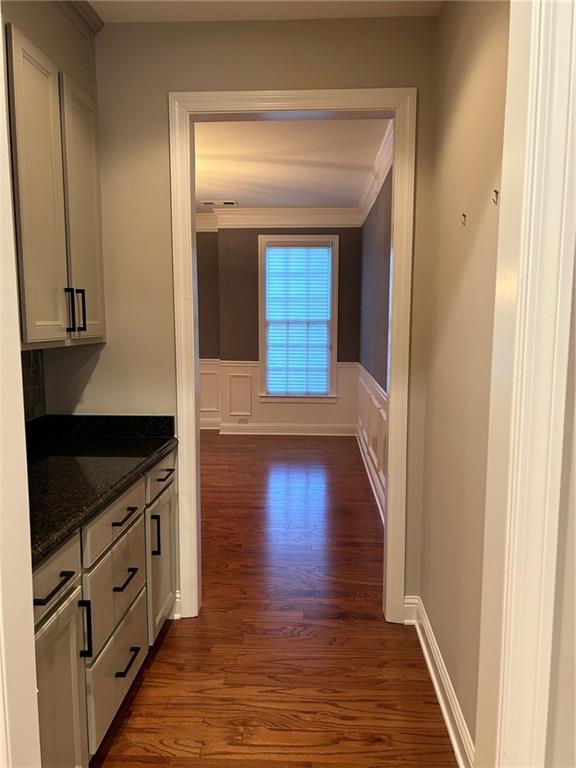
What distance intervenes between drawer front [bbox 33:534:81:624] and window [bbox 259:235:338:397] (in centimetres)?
533

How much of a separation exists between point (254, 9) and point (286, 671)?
2.83 m

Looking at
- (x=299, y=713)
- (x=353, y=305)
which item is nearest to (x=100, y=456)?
(x=299, y=713)

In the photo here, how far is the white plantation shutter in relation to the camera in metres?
6.58

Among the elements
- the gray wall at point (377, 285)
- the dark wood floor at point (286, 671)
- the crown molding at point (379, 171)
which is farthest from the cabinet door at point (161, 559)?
the crown molding at point (379, 171)

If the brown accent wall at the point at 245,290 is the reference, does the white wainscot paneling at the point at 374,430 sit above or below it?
below

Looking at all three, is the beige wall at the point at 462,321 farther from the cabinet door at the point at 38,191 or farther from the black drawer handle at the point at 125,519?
the cabinet door at the point at 38,191

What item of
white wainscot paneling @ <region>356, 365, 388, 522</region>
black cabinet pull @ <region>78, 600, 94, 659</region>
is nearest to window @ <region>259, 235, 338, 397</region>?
white wainscot paneling @ <region>356, 365, 388, 522</region>

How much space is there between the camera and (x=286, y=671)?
222 centimetres

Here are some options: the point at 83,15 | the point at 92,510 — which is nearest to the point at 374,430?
the point at 92,510

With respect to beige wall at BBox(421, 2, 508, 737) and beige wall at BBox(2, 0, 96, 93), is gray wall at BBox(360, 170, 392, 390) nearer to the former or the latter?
beige wall at BBox(421, 2, 508, 737)

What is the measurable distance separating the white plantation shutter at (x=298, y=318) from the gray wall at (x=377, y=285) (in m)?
0.62

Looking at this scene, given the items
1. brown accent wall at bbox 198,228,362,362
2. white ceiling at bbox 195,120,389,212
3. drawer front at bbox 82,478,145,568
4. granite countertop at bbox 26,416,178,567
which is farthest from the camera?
brown accent wall at bbox 198,228,362,362

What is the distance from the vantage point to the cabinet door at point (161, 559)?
2.16 meters

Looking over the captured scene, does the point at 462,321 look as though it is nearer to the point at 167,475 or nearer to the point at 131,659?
the point at 167,475
